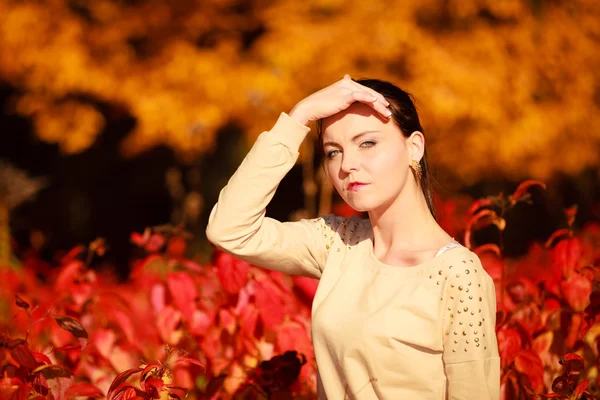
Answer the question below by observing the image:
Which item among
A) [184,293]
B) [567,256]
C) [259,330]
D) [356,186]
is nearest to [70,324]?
[184,293]

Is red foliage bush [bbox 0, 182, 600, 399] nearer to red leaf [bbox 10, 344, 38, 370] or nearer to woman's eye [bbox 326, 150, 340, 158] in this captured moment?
red leaf [bbox 10, 344, 38, 370]

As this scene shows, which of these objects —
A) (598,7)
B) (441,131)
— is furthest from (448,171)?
(598,7)

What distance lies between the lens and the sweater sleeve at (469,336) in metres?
1.70

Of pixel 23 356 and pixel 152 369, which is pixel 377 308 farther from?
pixel 23 356

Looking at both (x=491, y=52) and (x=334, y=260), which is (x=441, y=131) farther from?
(x=334, y=260)

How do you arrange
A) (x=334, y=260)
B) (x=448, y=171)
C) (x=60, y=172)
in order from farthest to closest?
(x=60, y=172)
(x=448, y=171)
(x=334, y=260)

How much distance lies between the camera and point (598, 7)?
21.1 feet

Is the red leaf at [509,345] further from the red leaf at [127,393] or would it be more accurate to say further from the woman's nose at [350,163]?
the red leaf at [127,393]

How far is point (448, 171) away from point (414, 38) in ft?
6.00

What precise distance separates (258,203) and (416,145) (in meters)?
0.46

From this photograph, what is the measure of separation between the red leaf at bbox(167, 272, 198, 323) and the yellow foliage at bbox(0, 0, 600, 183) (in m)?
3.53

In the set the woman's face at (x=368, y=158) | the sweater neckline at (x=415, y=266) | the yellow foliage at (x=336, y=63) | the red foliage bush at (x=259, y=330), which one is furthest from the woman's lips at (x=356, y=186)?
the yellow foliage at (x=336, y=63)

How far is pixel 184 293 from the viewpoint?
2.46m

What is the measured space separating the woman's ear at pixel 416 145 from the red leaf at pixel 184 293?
935 mm
